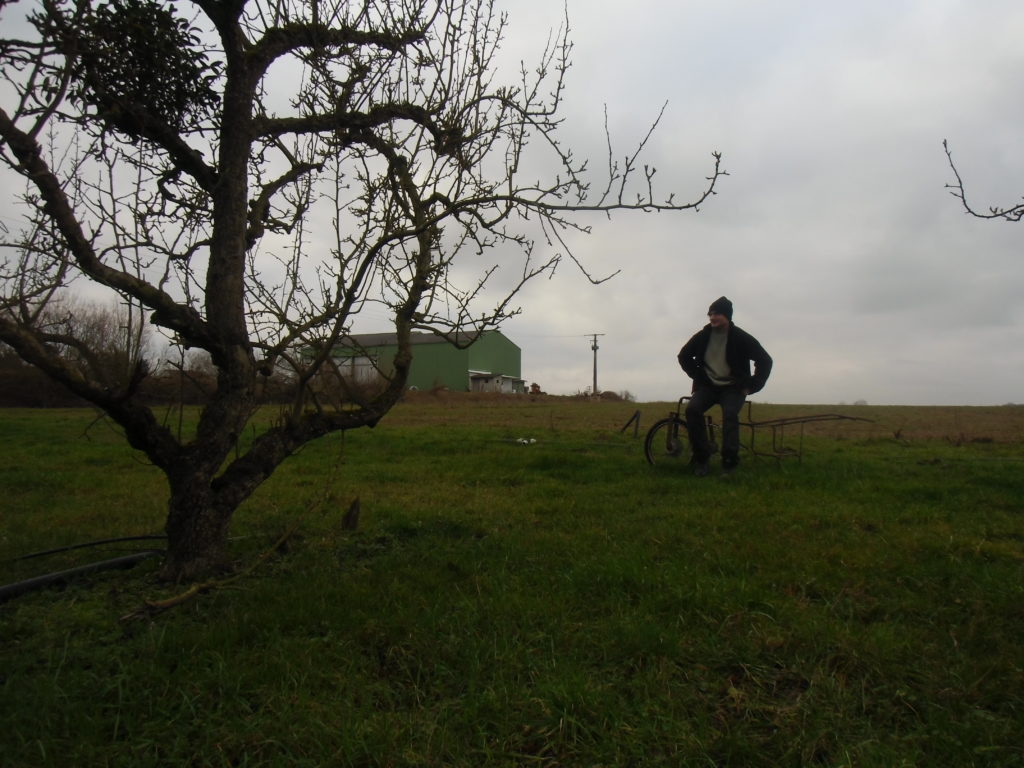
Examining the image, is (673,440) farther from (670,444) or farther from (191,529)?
(191,529)

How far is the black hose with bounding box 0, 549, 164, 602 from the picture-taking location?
160 inches

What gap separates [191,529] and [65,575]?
87 cm

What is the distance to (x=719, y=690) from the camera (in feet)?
9.59

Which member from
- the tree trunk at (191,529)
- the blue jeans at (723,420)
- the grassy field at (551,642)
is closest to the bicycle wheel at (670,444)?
the blue jeans at (723,420)

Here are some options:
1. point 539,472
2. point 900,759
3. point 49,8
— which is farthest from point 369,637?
point 539,472

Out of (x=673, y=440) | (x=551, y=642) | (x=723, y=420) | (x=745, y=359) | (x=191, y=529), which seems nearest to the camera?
(x=551, y=642)

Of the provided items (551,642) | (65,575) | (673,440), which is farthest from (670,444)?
(65,575)

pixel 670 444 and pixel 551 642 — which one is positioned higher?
pixel 670 444

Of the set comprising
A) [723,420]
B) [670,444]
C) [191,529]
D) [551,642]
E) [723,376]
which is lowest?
[551,642]

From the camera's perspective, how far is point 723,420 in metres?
8.05

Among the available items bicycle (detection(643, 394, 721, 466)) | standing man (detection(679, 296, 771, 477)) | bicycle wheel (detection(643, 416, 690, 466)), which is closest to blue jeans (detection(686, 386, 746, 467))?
standing man (detection(679, 296, 771, 477))

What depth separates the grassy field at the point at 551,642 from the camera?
258 cm

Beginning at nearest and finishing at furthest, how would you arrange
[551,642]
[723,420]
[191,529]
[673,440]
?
[551,642] < [191,529] < [723,420] < [673,440]

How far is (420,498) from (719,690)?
4783mm
